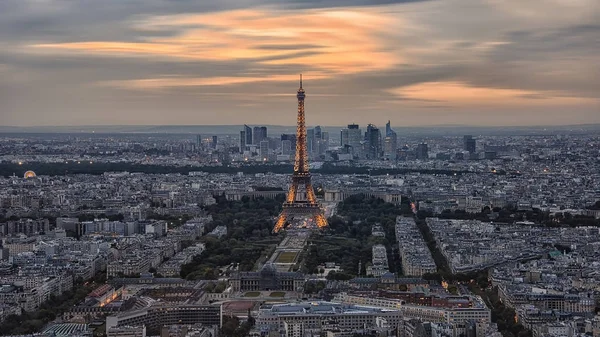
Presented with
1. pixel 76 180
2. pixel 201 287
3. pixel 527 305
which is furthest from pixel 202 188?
pixel 527 305

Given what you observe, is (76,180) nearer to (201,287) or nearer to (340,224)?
(340,224)

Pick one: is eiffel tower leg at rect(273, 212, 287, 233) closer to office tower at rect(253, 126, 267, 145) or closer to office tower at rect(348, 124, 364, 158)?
office tower at rect(348, 124, 364, 158)

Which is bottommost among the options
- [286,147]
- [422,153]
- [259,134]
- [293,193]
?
[422,153]

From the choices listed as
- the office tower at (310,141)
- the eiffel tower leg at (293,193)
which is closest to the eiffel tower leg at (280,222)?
the eiffel tower leg at (293,193)

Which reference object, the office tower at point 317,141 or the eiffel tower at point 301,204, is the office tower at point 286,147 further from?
the eiffel tower at point 301,204

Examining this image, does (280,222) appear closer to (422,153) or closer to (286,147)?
(422,153)

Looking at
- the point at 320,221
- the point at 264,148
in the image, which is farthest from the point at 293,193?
A: the point at 264,148
